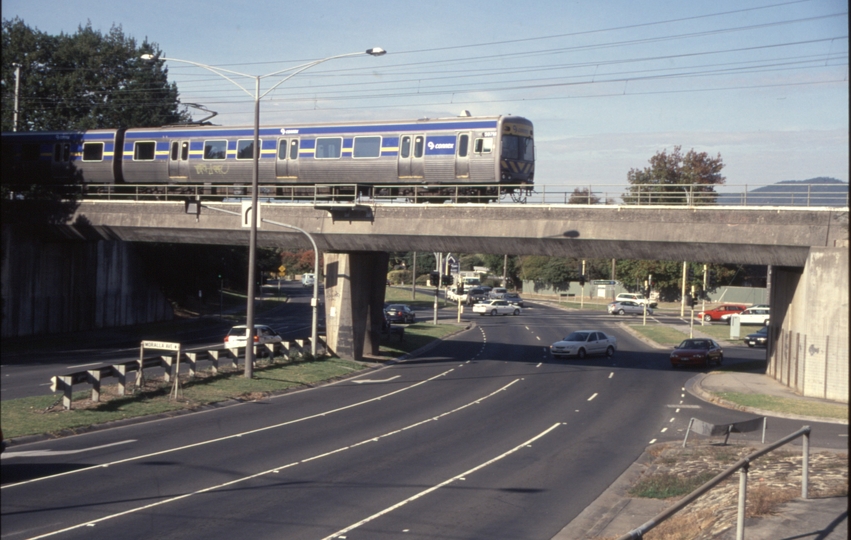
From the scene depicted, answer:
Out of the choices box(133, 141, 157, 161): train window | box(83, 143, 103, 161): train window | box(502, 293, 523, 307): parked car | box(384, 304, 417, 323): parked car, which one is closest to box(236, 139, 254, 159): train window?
box(133, 141, 157, 161): train window

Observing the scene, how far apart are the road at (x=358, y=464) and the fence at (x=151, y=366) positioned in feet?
5.27

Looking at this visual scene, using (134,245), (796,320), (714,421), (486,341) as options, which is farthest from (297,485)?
(134,245)

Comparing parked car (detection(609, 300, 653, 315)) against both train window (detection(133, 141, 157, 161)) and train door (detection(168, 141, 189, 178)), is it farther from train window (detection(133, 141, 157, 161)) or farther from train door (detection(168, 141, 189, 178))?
train window (detection(133, 141, 157, 161))

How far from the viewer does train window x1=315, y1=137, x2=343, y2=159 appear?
33750 mm

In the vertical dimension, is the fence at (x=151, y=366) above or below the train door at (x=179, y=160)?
below

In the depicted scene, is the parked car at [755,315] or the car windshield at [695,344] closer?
the car windshield at [695,344]

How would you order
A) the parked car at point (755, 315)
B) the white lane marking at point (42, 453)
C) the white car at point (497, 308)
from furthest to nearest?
1. the white car at point (497, 308)
2. the parked car at point (755, 315)
3. the white lane marking at point (42, 453)

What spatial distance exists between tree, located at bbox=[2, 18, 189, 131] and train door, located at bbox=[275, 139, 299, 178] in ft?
58.2

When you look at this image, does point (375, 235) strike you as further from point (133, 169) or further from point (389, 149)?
point (133, 169)

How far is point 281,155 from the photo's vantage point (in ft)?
115

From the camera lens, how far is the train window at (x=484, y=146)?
31188 mm

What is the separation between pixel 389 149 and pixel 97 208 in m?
14.9

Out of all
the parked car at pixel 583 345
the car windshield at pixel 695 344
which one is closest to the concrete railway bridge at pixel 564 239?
the car windshield at pixel 695 344

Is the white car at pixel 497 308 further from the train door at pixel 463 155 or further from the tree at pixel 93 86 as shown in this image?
the train door at pixel 463 155
